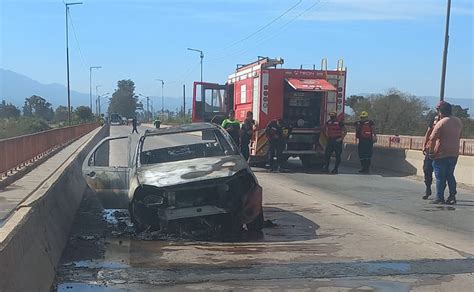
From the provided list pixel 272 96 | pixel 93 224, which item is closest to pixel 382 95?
pixel 272 96

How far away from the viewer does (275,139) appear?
1692 centimetres

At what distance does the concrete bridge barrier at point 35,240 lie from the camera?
4.31 m

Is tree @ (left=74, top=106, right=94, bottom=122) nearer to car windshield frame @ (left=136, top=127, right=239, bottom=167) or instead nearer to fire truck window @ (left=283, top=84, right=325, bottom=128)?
fire truck window @ (left=283, top=84, right=325, bottom=128)

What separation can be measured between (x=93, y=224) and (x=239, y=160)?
2.60 metres

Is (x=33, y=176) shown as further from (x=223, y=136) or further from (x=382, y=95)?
(x=382, y=95)

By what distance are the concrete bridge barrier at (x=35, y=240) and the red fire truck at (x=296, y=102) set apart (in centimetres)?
916

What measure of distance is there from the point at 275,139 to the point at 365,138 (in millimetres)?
2691

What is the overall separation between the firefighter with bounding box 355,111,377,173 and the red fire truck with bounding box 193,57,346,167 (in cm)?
70

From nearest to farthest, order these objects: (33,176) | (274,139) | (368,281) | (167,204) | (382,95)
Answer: (368,281), (167,204), (33,176), (274,139), (382,95)

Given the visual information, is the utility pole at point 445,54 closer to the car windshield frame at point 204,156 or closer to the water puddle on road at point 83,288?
the car windshield frame at point 204,156

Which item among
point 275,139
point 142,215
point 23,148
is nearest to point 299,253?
point 142,215

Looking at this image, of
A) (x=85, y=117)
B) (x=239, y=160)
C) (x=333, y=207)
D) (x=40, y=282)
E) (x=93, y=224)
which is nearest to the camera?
(x=40, y=282)

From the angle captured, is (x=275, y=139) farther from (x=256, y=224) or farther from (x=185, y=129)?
(x=256, y=224)

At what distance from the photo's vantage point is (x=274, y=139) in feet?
55.5
